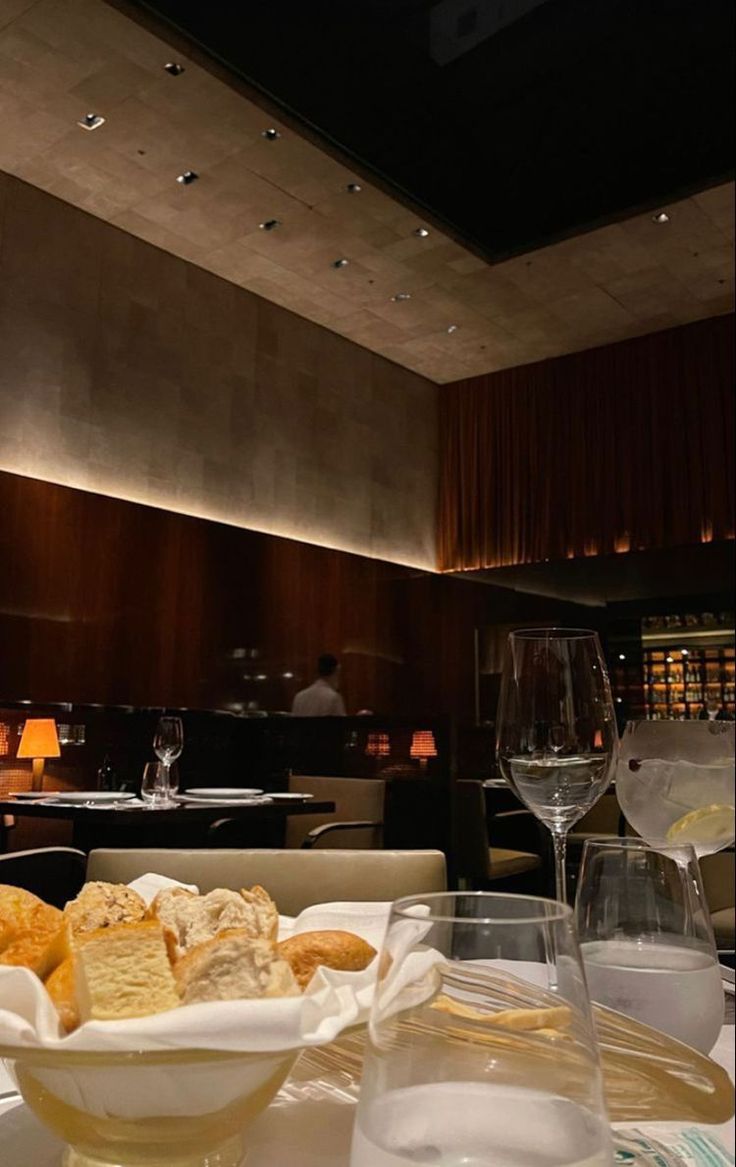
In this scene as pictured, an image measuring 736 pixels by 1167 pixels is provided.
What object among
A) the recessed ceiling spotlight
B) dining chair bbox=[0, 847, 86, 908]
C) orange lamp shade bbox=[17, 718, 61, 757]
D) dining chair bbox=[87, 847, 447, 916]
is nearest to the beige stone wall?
the recessed ceiling spotlight

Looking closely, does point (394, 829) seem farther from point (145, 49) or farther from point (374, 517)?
point (145, 49)

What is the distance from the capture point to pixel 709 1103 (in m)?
0.40

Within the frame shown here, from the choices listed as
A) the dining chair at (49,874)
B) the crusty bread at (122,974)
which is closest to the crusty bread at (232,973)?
the crusty bread at (122,974)

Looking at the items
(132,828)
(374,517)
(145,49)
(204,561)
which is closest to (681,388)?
(374,517)

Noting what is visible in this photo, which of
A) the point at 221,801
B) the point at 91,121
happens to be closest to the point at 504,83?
the point at 91,121

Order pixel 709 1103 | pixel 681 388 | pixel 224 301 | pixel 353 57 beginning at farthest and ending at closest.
Answer: pixel 681 388 → pixel 224 301 → pixel 353 57 → pixel 709 1103

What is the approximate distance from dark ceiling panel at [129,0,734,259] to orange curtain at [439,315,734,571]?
7.20 feet

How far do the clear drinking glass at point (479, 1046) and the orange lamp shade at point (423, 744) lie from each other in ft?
17.0

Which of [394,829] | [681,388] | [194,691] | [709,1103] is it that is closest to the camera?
[709,1103]

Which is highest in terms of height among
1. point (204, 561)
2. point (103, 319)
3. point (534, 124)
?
point (534, 124)

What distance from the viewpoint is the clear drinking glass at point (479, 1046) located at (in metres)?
0.31

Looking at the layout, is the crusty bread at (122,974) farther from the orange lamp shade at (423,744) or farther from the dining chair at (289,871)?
the orange lamp shade at (423,744)

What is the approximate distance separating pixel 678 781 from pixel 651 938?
13 cm

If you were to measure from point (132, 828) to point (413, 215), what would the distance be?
4.02 meters
